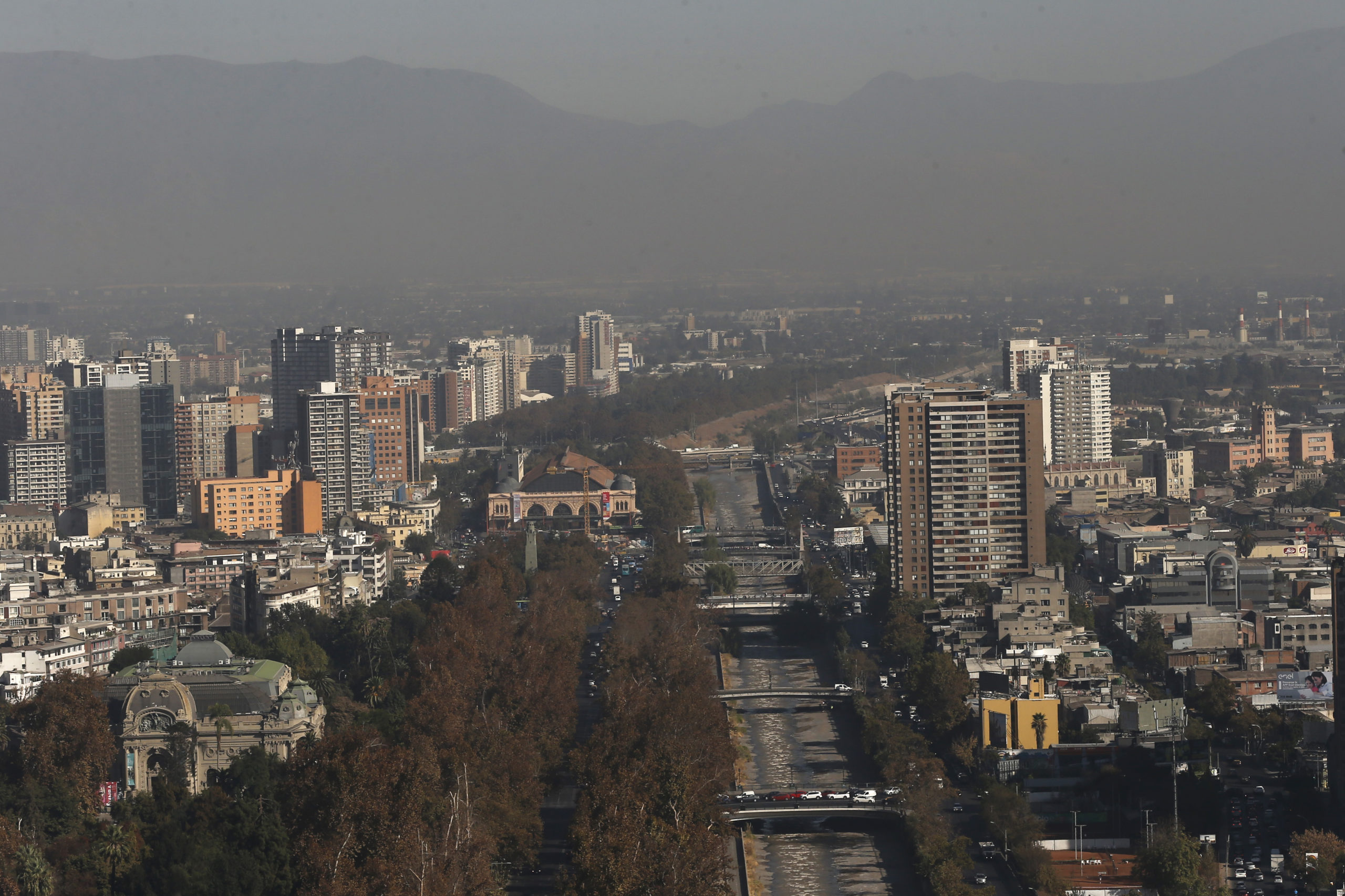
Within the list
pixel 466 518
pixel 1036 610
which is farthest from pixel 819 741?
pixel 466 518

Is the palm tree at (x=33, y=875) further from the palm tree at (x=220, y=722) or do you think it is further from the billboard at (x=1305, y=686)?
the billboard at (x=1305, y=686)

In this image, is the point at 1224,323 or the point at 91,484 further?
the point at 1224,323

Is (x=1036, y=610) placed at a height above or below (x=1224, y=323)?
below

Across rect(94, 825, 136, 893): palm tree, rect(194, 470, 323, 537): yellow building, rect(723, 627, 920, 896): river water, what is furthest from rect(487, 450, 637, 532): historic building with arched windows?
rect(94, 825, 136, 893): palm tree

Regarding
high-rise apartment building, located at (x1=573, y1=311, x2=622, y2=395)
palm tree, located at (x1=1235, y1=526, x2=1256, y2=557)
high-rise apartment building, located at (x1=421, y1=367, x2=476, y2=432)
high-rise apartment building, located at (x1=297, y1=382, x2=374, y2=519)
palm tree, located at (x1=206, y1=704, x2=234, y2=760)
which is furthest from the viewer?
high-rise apartment building, located at (x1=573, y1=311, x2=622, y2=395)

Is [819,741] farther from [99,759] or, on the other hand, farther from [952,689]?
[99,759]

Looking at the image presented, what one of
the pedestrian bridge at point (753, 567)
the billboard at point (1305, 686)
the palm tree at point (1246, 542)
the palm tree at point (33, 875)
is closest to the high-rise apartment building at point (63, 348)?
the pedestrian bridge at point (753, 567)

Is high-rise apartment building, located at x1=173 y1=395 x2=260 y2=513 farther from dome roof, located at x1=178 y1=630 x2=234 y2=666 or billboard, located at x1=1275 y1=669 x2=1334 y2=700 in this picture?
billboard, located at x1=1275 y1=669 x2=1334 y2=700
